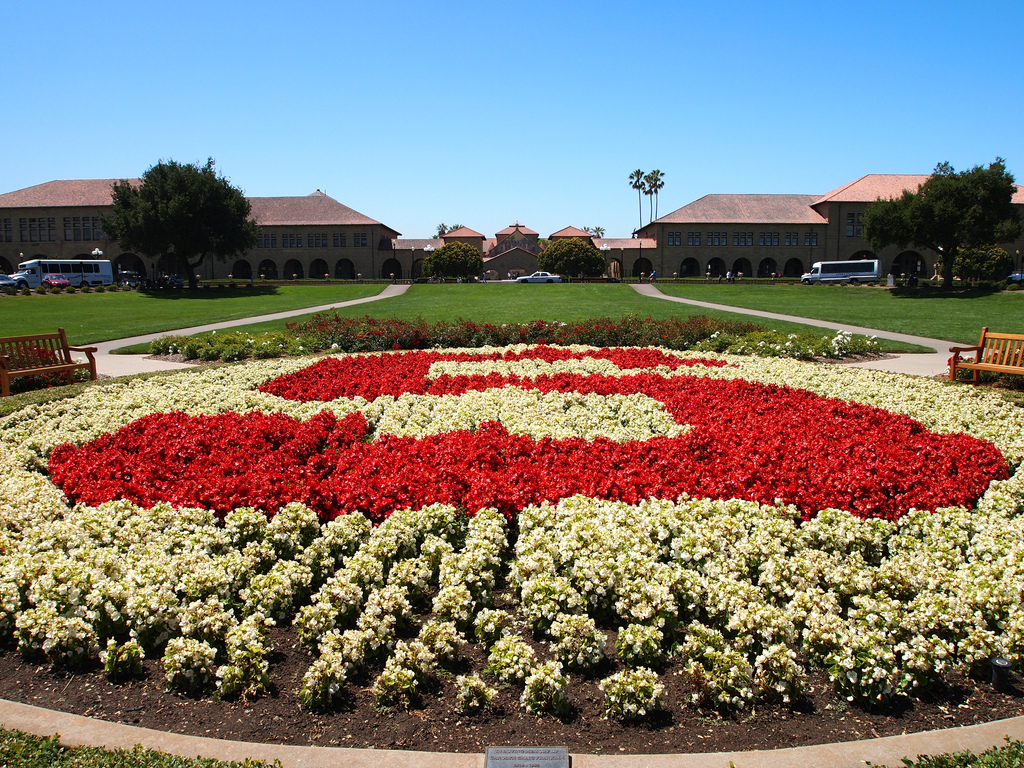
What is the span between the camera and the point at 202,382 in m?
9.43

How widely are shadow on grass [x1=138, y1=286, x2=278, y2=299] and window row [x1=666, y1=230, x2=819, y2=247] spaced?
38.7 m

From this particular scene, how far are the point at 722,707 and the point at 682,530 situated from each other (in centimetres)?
130

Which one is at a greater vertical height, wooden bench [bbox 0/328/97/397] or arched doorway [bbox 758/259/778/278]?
arched doorway [bbox 758/259/778/278]

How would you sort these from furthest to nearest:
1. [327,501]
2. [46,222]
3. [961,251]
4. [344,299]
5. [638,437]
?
[46,222] → [961,251] → [344,299] → [638,437] → [327,501]

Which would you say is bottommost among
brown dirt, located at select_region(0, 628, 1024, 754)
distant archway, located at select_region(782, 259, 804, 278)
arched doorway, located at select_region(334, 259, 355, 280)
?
brown dirt, located at select_region(0, 628, 1024, 754)

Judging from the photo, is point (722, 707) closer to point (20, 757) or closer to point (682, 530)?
point (682, 530)

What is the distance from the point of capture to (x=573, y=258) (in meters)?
62.2

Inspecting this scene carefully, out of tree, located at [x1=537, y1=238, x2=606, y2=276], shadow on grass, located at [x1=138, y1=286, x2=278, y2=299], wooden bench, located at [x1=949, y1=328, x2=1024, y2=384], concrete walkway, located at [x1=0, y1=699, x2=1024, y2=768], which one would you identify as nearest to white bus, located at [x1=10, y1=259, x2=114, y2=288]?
shadow on grass, located at [x1=138, y1=286, x2=278, y2=299]

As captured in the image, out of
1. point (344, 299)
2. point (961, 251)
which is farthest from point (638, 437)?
point (961, 251)

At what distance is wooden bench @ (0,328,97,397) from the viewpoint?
9296 mm

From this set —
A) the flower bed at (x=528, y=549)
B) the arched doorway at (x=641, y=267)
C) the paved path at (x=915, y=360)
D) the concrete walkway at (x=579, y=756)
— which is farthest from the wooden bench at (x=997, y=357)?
the arched doorway at (x=641, y=267)

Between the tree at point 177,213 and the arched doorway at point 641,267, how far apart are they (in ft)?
131

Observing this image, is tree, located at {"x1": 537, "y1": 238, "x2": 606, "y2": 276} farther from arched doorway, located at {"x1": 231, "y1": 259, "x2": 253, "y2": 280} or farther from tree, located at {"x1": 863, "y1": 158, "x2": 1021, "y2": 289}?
arched doorway, located at {"x1": 231, "y1": 259, "x2": 253, "y2": 280}

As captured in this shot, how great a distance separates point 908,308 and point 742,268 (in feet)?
128
